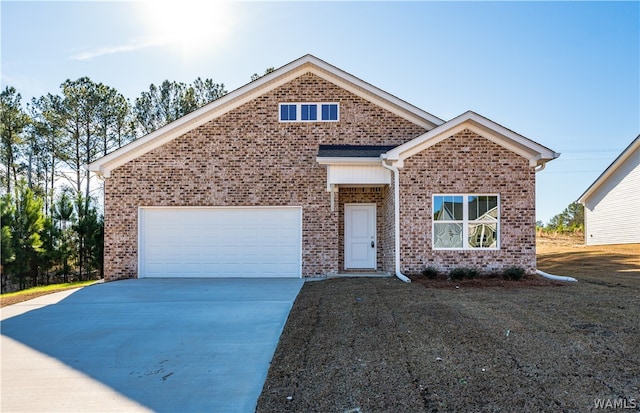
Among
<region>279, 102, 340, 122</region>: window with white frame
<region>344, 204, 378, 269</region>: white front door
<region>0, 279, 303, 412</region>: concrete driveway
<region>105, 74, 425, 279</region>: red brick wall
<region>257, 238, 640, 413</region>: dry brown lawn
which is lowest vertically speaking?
<region>0, 279, 303, 412</region>: concrete driveway

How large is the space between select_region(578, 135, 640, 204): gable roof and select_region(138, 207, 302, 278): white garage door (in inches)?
686

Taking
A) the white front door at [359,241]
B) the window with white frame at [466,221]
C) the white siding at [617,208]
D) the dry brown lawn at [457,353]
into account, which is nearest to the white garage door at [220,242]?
the white front door at [359,241]

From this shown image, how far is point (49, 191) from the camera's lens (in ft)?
98.1

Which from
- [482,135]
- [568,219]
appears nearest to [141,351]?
[482,135]

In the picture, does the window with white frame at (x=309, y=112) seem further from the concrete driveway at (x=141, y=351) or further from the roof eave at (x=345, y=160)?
the concrete driveway at (x=141, y=351)

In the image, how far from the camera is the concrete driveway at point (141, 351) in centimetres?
487

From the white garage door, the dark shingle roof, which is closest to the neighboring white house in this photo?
the dark shingle roof

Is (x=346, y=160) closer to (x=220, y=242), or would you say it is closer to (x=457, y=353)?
(x=220, y=242)

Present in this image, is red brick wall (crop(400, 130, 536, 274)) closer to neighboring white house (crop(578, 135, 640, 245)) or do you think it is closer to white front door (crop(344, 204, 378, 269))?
white front door (crop(344, 204, 378, 269))

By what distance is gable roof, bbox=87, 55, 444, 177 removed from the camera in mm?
13969

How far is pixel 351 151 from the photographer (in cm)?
1350

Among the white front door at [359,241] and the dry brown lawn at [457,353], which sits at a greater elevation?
the white front door at [359,241]

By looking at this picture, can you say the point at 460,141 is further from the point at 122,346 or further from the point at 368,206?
the point at 122,346

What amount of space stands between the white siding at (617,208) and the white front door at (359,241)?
51.4 feet
